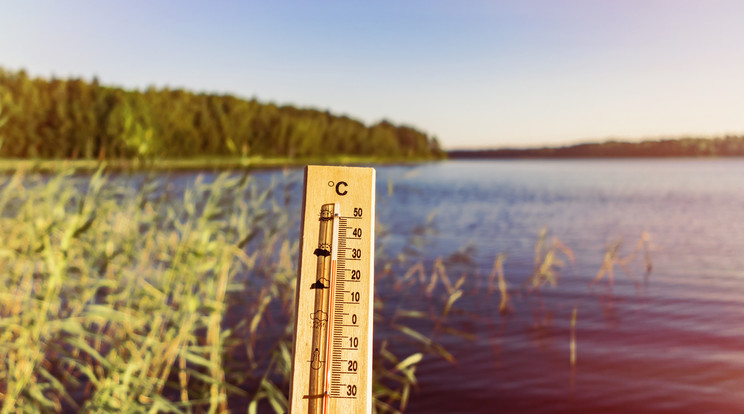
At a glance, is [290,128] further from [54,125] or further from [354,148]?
[54,125]

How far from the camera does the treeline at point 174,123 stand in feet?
162

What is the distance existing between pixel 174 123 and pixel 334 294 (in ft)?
193

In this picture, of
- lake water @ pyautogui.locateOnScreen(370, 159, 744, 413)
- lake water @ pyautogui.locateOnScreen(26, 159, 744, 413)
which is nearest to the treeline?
lake water @ pyautogui.locateOnScreen(370, 159, 744, 413)

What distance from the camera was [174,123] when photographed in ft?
185

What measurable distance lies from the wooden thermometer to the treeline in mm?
36682

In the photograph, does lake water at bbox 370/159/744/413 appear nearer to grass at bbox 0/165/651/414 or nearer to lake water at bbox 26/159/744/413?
lake water at bbox 26/159/744/413

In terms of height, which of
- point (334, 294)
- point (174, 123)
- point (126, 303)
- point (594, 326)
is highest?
point (174, 123)

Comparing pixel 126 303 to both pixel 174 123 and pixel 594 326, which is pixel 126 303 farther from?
pixel 174 123

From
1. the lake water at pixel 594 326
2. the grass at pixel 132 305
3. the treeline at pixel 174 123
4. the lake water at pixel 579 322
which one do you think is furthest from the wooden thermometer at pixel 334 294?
the treeline at pixel 174 123

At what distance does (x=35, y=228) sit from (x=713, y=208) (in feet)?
81.5

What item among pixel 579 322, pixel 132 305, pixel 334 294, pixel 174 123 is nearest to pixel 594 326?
pixel 579 322

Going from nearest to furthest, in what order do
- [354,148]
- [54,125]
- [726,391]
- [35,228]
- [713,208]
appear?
[35,228], [726,391], [713,208], [54,125], [354,148]

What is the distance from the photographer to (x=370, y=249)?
1.71 metres

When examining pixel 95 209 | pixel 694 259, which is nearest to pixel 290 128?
pixel 694 259
